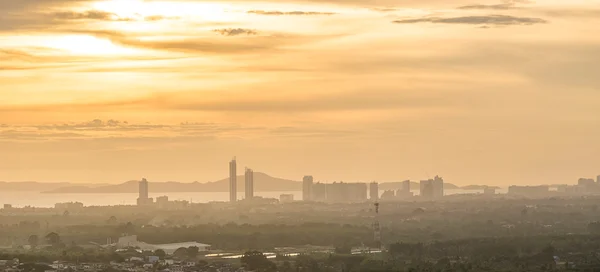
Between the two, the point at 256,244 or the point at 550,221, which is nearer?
the point at 256,244

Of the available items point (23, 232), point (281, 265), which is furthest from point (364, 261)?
point (23, 232)

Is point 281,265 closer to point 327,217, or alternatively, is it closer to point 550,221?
point 550,221

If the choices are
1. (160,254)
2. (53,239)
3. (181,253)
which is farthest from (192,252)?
(53,239)

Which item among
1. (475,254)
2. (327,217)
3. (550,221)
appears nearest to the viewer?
(475,254)

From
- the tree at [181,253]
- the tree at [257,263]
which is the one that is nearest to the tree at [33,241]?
the tree at [181,253]

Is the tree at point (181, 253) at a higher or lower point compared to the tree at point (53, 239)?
lower

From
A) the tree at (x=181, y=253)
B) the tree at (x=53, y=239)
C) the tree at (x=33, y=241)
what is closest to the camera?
the tree at (x=181, y=253)

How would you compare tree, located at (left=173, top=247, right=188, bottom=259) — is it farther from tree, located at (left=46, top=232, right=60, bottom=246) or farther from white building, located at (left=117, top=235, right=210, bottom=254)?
tree, located at (left=46, top=232, right=60, bottom=246)

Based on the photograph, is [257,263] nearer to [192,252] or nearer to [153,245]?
[192,252]

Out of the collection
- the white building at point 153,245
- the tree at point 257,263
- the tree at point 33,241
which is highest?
the tree at point 33,241

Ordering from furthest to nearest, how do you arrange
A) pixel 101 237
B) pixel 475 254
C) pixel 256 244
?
pixel 101 237
pixel 256 244
pixel 475 254

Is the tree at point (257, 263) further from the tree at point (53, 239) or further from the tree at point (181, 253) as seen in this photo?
the tree at point (53, 239)
